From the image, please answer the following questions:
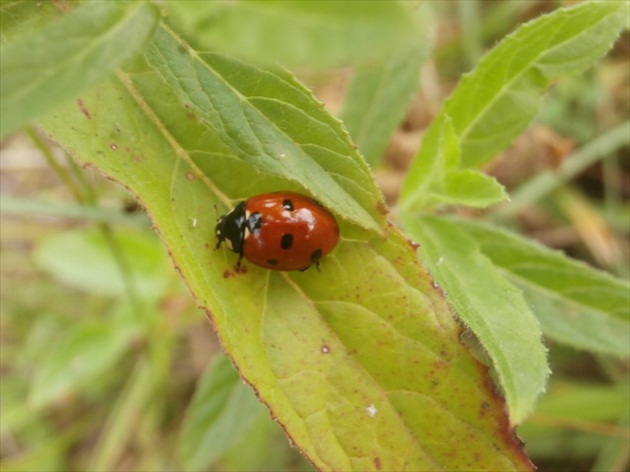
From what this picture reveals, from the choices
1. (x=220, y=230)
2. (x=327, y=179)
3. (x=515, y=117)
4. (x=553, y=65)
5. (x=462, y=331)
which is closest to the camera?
(x=327, y=179)

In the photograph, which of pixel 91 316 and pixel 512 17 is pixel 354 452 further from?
pixel 512 17

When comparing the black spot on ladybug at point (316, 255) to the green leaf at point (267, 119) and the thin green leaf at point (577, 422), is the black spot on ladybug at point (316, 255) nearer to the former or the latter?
the green leaf at point (267, 119)

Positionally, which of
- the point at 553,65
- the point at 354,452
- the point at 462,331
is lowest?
the point at 354,452

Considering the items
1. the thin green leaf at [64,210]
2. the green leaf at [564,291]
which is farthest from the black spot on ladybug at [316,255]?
the thin green leaf at [64,210]

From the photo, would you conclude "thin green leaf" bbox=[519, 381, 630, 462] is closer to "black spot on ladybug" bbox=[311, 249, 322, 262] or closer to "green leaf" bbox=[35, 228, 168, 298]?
"black spot on ladybug" bbox=[311, 249, 322, 262]

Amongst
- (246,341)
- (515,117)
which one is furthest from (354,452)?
(515,117)

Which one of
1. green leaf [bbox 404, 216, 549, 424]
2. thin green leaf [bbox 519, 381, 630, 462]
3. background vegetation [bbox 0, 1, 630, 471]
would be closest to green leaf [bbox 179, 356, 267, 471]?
background vegetation [bbox 0, 1, 630, 471]
